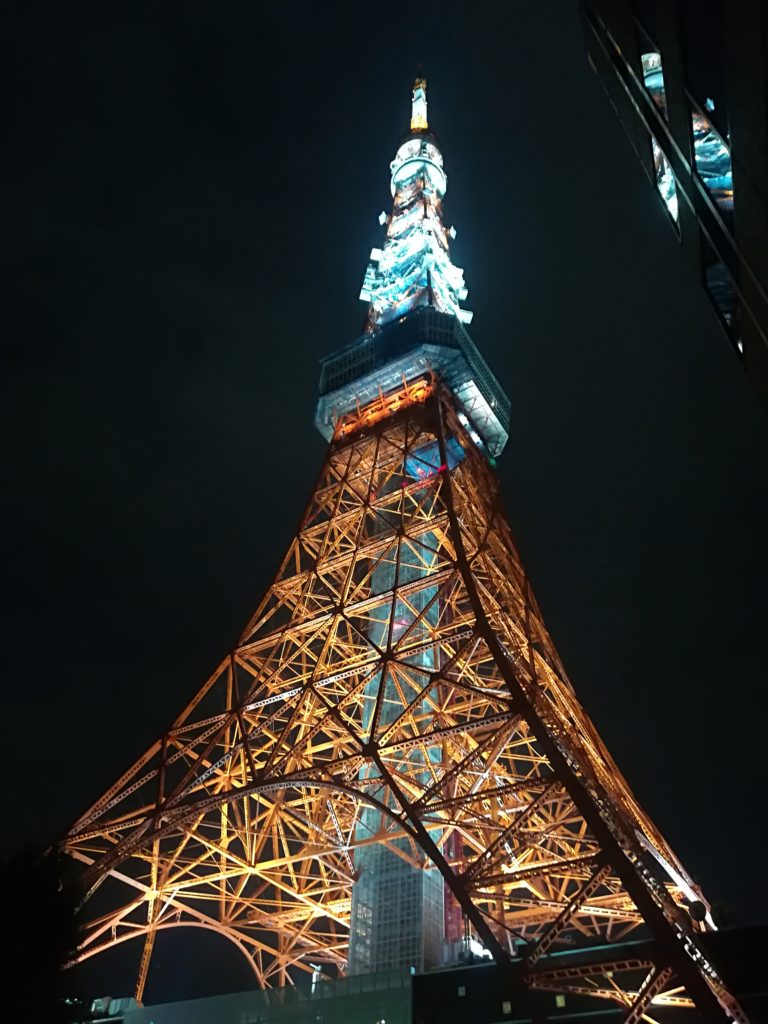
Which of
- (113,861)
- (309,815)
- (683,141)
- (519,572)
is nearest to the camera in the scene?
(683,141)

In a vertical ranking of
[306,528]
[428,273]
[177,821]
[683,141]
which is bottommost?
[177,821]

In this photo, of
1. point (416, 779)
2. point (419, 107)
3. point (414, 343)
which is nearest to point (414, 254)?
point (414, 343)

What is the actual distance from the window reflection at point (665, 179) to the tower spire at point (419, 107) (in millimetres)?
32244

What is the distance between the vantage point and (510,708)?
12680 millimetres

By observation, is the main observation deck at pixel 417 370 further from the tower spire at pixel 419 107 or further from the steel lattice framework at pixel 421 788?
the tower spire at pixel 419 107

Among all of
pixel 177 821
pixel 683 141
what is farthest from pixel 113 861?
pixel 683 141

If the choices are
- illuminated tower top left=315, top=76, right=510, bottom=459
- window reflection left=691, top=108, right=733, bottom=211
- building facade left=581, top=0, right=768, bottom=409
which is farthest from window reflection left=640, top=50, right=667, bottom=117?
illuminated tower top left=315, top=76, right=510, bottom=459

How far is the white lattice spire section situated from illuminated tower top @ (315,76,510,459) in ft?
0.17

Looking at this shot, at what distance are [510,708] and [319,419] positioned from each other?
16.2m

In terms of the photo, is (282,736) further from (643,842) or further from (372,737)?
(643,842)

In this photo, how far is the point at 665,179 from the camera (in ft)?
29.2

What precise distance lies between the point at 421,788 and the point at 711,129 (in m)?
11.2

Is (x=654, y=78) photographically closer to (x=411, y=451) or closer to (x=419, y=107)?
(x=411, y=451)

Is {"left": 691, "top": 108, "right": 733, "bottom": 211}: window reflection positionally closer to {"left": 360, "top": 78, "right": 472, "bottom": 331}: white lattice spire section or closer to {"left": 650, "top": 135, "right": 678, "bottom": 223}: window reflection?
{"left": 650, "top": 135, "right": 678, "bottom": 223}: window reflection
